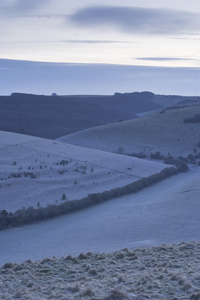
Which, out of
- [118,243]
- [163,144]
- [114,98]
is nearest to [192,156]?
[163,144]

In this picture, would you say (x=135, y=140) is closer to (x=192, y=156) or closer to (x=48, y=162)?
(x=192, y=156)

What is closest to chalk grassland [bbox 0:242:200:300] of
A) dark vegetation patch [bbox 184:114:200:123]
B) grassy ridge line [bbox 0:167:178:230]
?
grassy ridge line [bbox 0:167:178:230]

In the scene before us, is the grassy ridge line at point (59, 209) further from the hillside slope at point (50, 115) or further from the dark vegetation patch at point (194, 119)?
the hillside slope at point (50, 115)

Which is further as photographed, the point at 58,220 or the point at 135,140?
the point at 135,140

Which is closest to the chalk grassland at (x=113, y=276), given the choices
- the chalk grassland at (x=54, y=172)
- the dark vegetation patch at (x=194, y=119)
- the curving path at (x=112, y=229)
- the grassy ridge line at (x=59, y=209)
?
the curving path at (x=112, y=229)

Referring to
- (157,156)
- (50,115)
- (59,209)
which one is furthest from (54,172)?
(50,115)

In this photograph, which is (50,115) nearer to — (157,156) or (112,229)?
(157,156)

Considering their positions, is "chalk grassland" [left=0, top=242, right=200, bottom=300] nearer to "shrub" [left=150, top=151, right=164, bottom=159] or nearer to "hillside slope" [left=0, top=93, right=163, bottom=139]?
"shrub" [left=150, top=151, right=164, bottom=159]

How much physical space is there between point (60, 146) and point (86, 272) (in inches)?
836

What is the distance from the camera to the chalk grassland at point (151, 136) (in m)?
36.2

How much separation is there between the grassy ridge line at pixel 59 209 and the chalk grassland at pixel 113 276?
581cm

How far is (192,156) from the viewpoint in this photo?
3275 centimetres

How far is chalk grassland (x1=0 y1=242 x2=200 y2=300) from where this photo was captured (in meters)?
6.61

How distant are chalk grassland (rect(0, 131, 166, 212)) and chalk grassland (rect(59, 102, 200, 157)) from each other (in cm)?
847
